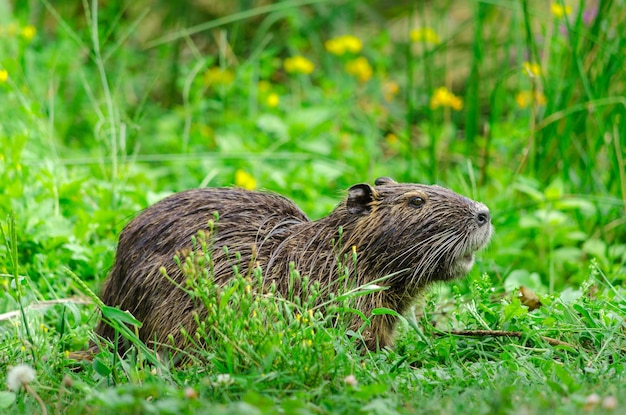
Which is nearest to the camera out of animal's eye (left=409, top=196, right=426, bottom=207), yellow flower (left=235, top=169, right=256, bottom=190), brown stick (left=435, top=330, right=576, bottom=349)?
brown stick (left=435, top=330, right=576, bottom=349)

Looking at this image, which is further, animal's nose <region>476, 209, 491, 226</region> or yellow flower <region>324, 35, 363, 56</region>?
yellow flower <region>324, 35, 363, 56</region>

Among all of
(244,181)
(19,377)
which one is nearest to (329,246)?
(19,377)

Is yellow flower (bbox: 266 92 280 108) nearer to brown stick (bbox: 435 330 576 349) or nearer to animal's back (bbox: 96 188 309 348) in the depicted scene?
animal's back (bbox: 96 188 309 348)

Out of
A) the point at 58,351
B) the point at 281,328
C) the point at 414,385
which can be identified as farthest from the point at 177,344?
the point at 414,385

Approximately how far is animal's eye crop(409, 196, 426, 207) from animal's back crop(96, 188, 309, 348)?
0.48 m

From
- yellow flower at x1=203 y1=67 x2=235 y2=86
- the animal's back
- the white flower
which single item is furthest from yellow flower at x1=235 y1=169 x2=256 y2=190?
the white flower

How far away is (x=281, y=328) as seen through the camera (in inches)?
108

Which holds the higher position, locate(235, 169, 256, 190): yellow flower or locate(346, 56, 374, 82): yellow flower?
locate(346, 56, 374, 82): yellow flower

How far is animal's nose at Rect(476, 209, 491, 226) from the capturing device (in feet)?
11.0

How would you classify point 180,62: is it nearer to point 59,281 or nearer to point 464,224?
point 59,281

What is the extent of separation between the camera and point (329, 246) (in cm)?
339

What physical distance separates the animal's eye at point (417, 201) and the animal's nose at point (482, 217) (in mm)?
207

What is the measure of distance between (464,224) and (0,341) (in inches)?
69.7

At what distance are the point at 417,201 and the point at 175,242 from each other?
2.98ft
